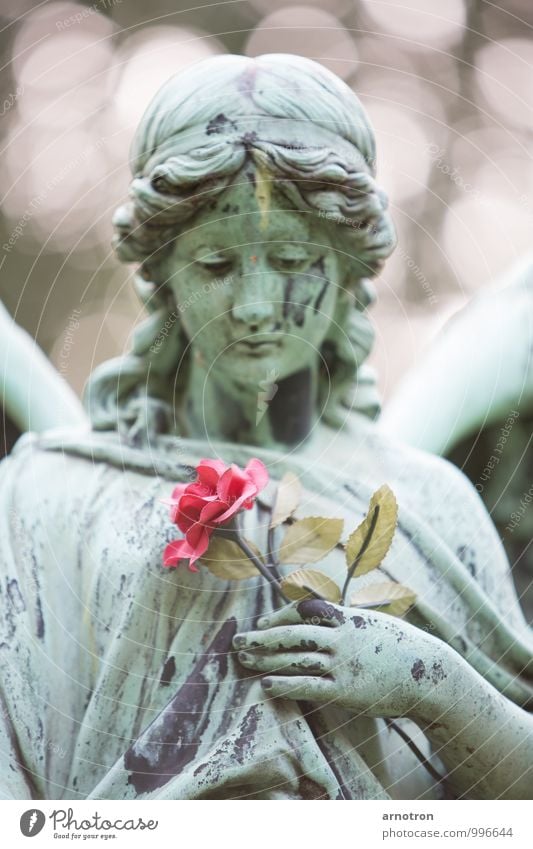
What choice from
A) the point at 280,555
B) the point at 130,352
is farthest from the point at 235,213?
the point at 280,555

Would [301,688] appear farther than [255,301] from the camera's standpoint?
No

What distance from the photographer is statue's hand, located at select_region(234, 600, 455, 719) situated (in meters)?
2.24

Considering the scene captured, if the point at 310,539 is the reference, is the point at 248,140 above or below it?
above

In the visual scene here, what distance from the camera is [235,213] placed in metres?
2.44

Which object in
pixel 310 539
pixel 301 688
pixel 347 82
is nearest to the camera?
pixel 301 688

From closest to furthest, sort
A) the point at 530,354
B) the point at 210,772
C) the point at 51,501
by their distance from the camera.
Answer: the point at 210,772, the point at 51,501, the point at 530,354

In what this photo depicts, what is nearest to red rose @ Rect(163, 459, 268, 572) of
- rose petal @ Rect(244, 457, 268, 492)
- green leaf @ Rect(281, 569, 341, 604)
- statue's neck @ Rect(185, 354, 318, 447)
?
rose petal @ Rect(244, 457, 268, 492)

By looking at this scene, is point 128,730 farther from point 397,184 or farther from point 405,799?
Result: point 397,184

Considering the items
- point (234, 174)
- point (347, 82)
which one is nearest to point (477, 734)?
point (234, 174)

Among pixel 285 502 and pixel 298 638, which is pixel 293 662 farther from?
pixel 285 502

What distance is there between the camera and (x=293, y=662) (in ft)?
7.34

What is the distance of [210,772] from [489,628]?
1.89ft

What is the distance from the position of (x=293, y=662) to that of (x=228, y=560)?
0.19 m
